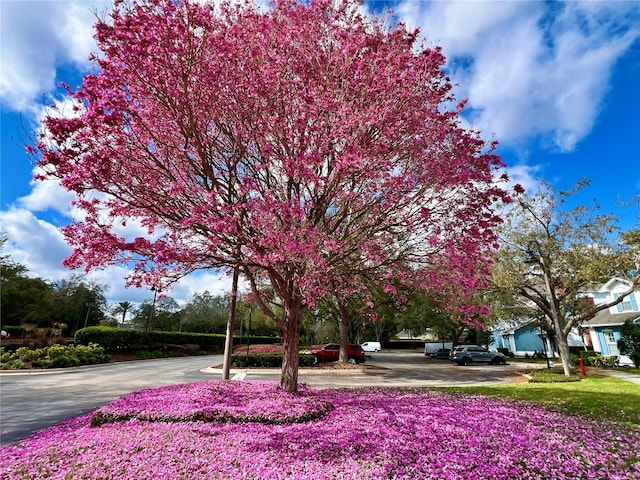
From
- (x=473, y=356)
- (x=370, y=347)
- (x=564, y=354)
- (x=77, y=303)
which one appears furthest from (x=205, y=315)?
(x=564, y=354)

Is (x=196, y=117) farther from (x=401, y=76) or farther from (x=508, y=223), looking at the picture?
(x=508, y=223)

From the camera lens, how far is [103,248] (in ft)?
24.6

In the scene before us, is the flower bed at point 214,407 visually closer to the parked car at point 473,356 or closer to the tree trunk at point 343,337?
the tree trunk at point 343,337

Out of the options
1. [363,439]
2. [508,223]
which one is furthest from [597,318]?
[363,439]

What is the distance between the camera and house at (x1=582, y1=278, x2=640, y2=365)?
29.7 metres

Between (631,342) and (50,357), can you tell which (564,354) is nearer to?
(631,342)

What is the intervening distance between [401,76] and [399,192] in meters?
2.73

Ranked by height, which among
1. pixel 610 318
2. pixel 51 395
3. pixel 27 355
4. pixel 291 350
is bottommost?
pixel 51 395

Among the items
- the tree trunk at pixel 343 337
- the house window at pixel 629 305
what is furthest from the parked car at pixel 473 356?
the house window at pixel 629 305

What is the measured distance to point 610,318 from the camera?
31.1m

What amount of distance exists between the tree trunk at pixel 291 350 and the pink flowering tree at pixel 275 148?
0.21ft

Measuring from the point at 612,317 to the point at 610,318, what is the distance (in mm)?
194

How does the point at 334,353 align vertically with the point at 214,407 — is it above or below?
above

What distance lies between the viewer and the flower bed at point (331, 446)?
4.74 metres
